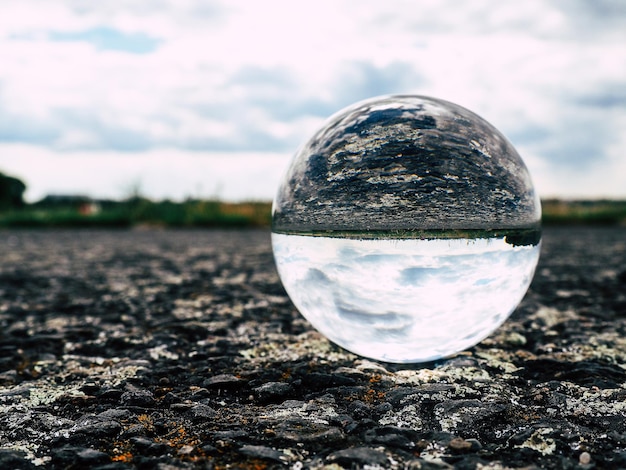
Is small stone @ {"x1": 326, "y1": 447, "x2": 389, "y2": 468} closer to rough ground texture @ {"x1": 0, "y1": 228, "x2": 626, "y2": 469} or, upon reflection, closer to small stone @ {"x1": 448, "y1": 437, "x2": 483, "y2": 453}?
rough ground texture @ {"x1": 0, "y1": 228, "x2": 626, "y2": 469}

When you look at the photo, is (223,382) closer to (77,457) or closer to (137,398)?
(137,398)

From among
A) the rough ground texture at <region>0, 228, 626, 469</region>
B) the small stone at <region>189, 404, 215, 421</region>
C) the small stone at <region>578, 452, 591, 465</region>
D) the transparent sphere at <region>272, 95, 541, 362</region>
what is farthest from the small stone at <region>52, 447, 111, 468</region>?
the small stone at <region>578, 452, 591, 465</region>

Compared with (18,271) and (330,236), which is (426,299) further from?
(18,271)

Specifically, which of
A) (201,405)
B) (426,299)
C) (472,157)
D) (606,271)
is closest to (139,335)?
(201,405)

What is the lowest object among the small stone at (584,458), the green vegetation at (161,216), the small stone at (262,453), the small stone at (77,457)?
the small stone at (77,457)

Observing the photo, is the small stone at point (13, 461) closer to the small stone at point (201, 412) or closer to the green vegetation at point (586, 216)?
the small stone at point (201, 412)

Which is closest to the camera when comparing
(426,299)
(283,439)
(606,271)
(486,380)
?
(283,439)

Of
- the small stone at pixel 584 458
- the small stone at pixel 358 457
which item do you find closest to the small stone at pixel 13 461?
the small stone at pixel 358 457
